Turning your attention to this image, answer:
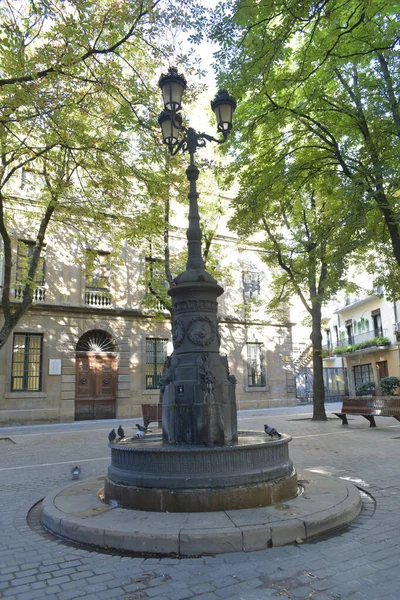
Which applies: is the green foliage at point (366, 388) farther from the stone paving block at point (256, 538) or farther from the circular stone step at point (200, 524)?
the stone paving block at point (256, 538)

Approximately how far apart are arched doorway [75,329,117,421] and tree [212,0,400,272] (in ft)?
45.8

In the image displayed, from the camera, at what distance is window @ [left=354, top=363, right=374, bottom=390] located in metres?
39.3

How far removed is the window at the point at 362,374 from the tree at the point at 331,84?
2980cm

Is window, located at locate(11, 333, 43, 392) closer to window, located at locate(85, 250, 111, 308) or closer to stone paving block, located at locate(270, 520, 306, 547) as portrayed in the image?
window, located at locate(85, 250, 111, 308)

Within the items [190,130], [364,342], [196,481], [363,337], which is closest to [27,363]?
[190,130]

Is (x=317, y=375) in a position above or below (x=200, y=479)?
above

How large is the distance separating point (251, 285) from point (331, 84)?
53.4 feet

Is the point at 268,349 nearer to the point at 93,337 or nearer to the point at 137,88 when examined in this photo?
the point at 93,337

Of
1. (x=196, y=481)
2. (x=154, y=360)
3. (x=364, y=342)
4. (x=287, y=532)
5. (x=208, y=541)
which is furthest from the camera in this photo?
(x=364, y=342)

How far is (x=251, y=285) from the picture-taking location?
27406mm

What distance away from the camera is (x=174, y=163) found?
12133 mm

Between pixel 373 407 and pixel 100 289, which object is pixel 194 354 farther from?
pixel 100 289

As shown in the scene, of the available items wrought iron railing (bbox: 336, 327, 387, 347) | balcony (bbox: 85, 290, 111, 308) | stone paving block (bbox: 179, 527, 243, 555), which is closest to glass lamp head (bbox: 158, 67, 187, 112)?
stone paving block (bbox: 179, 527, 243, 555)

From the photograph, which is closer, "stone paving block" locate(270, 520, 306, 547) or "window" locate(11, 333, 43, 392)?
"stone paving block" locate(270, 520, 306, 547)
